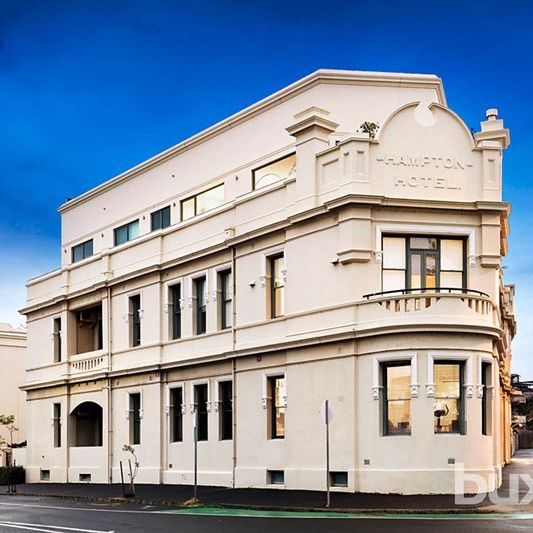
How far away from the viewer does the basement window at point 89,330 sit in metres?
44.3

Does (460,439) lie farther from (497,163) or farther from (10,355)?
(10,355)

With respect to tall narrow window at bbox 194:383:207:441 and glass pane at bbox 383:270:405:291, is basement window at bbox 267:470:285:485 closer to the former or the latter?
tall narrow window at bbox 194:383:207:441

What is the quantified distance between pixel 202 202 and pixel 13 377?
28.5m

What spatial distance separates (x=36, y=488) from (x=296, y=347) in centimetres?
1693

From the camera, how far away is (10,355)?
61344 mm

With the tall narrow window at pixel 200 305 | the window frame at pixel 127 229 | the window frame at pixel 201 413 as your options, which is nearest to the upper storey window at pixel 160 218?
the window frame at pixel 127 229

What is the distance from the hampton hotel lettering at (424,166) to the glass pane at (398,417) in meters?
6.54

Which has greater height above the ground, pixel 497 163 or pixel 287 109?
pixel 287 109

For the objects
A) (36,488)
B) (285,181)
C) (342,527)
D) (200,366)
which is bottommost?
(36,488)

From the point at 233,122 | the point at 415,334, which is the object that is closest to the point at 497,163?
the point at 415,334

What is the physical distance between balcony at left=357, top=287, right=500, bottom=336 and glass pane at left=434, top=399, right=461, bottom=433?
2116 mm

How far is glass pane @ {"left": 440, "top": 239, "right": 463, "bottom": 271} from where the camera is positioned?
89.8ft

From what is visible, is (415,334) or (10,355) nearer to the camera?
(415,334)

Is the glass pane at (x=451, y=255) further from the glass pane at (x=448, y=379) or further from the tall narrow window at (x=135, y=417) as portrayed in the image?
the tall narrow window at (x=135, y=417)
